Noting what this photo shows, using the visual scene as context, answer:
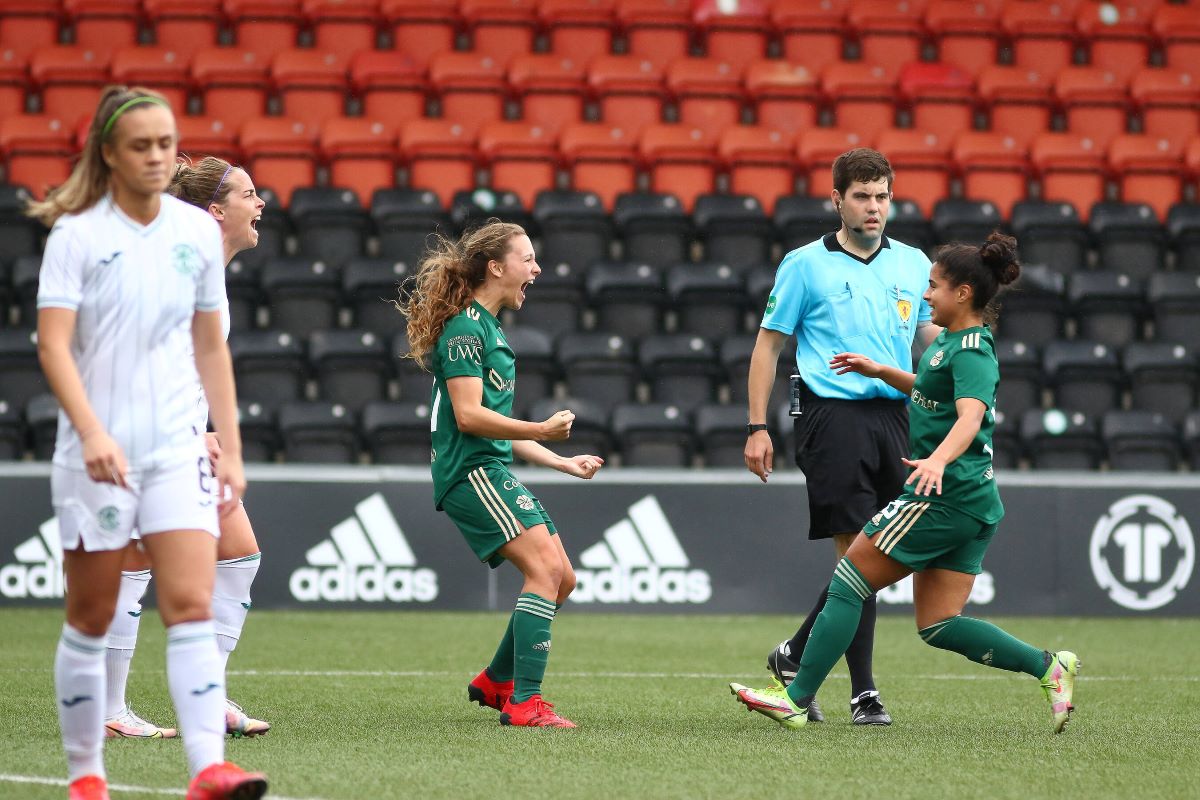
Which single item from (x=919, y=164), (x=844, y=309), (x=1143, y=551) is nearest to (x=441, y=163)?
(x=919, y=164)

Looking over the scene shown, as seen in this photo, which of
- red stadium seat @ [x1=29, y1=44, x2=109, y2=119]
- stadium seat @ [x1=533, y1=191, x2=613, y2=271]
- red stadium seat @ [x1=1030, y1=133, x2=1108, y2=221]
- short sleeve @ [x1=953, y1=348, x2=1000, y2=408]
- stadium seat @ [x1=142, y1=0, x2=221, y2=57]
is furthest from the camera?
stadium seat @ [x1=142, y1=0, x2=221, y2=57]

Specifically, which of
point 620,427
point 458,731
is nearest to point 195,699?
point 458,731

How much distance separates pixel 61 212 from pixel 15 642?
4902 millimetres

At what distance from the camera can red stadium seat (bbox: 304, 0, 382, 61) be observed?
16.2 metres

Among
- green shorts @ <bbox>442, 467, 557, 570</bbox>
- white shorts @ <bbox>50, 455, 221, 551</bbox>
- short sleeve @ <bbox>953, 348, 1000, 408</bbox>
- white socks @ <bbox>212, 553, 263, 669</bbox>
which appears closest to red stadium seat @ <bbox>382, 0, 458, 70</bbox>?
green shorts @ <bbox>442, 467, 557, 570</bbox>

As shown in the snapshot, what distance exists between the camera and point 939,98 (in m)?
15.6

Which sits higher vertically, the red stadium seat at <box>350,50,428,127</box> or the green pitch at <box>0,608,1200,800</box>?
the red stadium seat at <box>350,50,428,127</box>

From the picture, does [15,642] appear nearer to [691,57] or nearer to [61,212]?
[61,212]

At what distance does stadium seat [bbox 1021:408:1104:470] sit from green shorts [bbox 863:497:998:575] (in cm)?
650

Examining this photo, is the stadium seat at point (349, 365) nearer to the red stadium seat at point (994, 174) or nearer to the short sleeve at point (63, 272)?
the red stadium seat at point (994, 174)

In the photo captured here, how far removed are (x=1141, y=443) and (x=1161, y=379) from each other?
0.84 m

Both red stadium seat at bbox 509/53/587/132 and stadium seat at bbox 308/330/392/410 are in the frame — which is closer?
stadium seat at bbox 308/330/392/410

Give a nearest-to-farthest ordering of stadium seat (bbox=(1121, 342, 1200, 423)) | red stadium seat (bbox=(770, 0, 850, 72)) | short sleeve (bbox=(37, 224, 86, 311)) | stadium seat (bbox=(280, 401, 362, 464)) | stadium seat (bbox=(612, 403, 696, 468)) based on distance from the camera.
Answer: short sleeve (bbox=(37, 224, 86, 311))
stadium seat (bbox=(280, 401, 362, 464))
stadium seat (bbox=(612, 403, 696, 468))
stadium seat (bbox=(1121, 342, 1200, 423))
red stadium seat (bbox=(770, 0, 850, 72))

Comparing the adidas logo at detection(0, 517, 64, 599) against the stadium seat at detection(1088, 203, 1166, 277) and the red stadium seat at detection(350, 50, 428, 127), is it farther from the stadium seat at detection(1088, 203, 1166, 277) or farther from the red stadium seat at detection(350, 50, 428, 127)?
the stadium seat at detection(1088, 203, 1166, 277)
